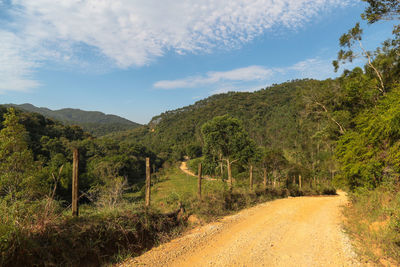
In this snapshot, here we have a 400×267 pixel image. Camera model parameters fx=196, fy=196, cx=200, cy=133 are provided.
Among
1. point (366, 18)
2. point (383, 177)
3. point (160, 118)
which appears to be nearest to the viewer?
point (383, 177)

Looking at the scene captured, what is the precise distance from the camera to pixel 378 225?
18.3ft

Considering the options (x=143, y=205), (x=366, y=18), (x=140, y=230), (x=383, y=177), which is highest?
(x=366, y=18)

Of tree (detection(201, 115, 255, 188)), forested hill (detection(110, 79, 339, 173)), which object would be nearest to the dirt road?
tree (detection(201, 115, 255, 188))

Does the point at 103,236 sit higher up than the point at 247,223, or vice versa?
the point at 103,236

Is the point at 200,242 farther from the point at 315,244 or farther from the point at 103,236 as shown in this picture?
the point at 315,244

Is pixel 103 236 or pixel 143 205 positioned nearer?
pixel 103 236

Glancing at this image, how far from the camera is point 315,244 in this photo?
511cm

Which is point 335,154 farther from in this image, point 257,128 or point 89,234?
point 257,128

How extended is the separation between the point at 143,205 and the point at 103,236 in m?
1.52

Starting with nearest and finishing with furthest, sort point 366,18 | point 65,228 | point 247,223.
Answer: point 65,228 < point 247,223 < point 366,18

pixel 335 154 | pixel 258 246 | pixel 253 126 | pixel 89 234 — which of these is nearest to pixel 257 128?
pixel 253 126

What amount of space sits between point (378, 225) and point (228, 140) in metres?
12.8

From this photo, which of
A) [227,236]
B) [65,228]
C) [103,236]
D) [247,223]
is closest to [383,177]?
[247,223]

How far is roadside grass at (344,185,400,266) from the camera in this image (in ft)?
13.9
